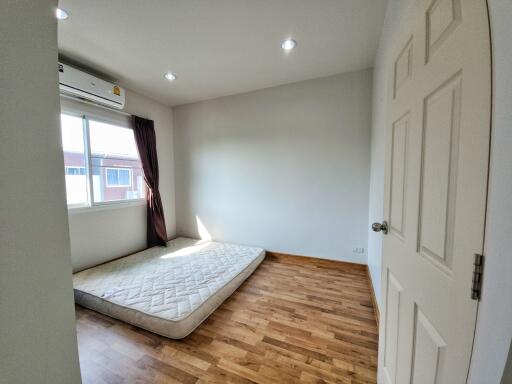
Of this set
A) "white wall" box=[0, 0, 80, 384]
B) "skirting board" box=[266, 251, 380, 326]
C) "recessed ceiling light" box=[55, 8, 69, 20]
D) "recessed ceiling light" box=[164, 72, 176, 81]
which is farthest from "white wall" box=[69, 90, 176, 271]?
"white wall" box=[0, 0, 80, 384]

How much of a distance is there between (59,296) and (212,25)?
218 cm

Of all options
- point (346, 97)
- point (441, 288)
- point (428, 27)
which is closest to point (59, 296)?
point (441, 288)

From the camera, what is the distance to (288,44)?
2002 mm

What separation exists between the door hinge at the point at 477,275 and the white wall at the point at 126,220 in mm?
3395

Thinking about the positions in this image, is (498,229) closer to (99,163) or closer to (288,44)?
(288,44)

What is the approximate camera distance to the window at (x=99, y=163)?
2.47 metres

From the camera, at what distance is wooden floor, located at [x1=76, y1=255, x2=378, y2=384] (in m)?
1.25

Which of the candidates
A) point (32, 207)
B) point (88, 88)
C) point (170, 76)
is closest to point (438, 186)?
point (32, 207)

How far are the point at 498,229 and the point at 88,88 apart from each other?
11.2 ft

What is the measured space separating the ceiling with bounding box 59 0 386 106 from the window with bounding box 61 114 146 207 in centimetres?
74

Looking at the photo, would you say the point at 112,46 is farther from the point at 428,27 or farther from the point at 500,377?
the point at 500,377

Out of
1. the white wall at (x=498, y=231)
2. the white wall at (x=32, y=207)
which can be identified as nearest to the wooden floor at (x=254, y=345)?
the white wall at (x=32, y=207)

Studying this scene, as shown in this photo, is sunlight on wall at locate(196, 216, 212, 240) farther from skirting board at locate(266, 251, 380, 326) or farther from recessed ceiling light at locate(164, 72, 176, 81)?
recessed ceiling light at locate(164, 72, 176, 81)

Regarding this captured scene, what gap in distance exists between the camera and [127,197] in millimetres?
3125
